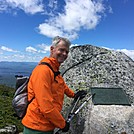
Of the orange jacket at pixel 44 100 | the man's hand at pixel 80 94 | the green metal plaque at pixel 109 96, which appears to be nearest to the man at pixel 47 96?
the orange jacket at pixel 44 100

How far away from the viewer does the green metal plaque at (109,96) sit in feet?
18.1

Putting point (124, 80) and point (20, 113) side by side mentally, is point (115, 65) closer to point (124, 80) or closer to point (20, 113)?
point (124, 80)

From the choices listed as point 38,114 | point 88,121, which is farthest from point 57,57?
point 88,121

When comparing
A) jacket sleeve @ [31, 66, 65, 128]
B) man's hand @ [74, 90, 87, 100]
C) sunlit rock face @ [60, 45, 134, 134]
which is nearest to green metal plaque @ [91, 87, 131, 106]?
sunlit rock face @ [60, 45, 134, 134]

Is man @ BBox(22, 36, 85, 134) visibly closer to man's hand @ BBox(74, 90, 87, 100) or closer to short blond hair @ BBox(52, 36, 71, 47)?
short blond hair @ BBox(52, 36, 71, 47)

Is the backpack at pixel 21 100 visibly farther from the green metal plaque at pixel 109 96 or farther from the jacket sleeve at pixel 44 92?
the green metal plaque at pixel 109 96

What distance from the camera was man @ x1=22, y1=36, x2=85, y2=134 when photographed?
143 inches

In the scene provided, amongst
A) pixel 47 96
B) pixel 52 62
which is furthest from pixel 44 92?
pixel 52 62

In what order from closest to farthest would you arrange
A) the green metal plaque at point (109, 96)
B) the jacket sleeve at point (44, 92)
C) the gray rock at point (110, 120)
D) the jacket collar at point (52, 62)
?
the jacket sleeve at point (44, 92) → the jacket collar at point (52, 62) → the gray rock at point (110, 120) → the green metal plaque at point (109, 96)

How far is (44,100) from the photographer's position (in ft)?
11.9

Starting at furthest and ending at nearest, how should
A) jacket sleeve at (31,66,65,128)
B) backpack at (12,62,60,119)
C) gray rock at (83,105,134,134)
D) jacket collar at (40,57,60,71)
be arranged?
gray rock at (83,105,134,134) → backpack at (12,62,60,119) → jacket collar at (40,57,60,71) → jacket sleeve at (31,66,65,128)

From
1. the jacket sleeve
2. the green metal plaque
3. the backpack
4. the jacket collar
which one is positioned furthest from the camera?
the green metal plaque

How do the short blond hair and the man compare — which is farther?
the short blond hair

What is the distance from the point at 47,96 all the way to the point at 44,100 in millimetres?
79
